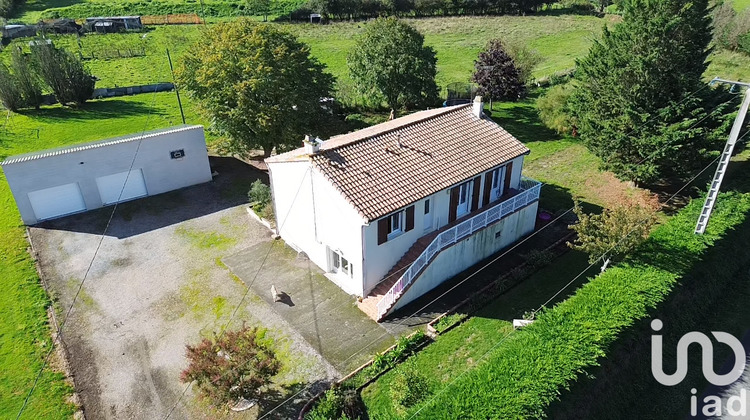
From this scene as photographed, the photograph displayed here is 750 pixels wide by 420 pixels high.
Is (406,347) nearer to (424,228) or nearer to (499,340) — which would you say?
(499,340)

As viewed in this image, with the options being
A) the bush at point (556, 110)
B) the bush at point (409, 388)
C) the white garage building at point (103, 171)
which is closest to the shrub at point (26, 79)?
the white garage building at point (103, 171)

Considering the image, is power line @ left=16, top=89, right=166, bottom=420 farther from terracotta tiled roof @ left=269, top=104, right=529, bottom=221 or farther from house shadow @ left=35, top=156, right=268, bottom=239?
terracotta tiled roof @ left=269, top=104, right=529, bottom=221

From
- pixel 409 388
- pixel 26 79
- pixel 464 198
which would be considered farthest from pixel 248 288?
pixel 26 79

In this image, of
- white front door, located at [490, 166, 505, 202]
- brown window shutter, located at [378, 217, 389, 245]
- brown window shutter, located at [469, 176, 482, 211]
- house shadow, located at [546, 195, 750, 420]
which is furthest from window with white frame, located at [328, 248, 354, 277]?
house shadow, located at [546, 195, 750, 420]

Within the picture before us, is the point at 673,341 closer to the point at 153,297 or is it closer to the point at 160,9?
the point at 153,297

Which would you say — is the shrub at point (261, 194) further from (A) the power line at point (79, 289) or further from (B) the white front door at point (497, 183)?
(B) the white front door at point (497, 183)

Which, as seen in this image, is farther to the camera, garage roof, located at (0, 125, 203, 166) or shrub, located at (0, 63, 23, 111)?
shrub, located at (0, 63, 23, 111)

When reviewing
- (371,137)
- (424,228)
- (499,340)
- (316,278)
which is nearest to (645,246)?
(499,340)
